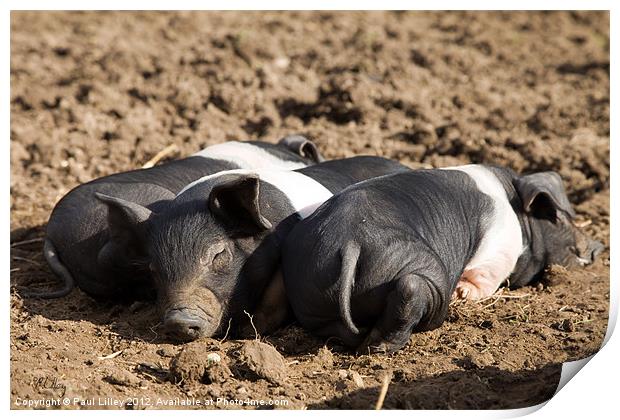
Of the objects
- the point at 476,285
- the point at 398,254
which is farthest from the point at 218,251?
the point at 476,285

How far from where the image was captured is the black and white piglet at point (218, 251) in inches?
198

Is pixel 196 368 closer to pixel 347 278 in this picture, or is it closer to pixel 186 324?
pixel 186 324

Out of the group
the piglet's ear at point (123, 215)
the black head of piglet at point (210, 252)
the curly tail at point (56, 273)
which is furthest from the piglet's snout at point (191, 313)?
the curly tail at point (56, 273)

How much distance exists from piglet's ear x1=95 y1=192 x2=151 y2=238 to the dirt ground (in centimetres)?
54

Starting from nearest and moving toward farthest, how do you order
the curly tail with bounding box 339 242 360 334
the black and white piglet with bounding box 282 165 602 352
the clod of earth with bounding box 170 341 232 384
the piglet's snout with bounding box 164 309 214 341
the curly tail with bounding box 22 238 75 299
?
the clod of earth with bounding box 170 341 232 384, the curly tail with bounding box 339 242 360 334, the black and white piglet with bounding box 282 165 602 352, the piglet's snout with bounding box 164 309 214 341, the curly tail with bounding box 22 238 75 299

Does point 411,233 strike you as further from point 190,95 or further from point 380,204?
point 190,95

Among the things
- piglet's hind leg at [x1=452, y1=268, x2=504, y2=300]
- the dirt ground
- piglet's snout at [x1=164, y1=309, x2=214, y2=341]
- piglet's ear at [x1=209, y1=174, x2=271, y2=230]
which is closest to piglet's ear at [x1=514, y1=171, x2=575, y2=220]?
the dirt ground

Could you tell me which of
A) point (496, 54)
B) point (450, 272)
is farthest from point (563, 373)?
point (496, 54)

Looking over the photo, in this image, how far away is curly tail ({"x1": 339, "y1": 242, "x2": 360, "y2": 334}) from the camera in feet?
15.4

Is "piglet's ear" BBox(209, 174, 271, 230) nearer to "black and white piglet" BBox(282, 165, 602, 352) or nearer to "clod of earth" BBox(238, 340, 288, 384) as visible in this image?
"black and white piglet" BBox(282, 165, 602, 352)

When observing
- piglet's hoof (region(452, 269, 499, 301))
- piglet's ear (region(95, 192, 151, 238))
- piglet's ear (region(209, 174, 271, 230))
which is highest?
piglet's ear (region(209, 174, 271, 230))

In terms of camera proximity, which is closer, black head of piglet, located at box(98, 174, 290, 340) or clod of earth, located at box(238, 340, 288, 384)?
clod of earth, located at box(238, 340, 288, 384)

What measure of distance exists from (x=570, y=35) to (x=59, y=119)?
5.86 meters

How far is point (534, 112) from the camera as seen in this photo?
870 centimetres
